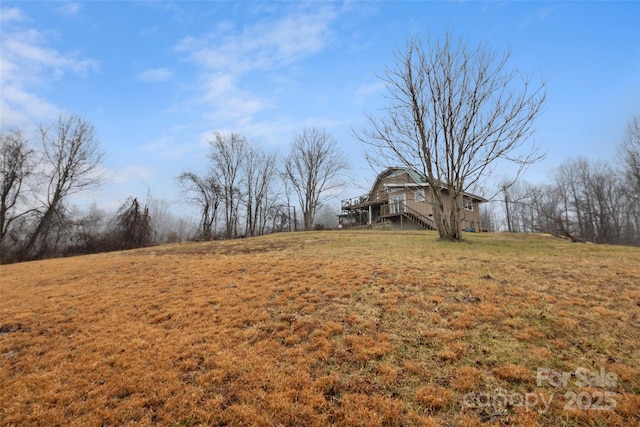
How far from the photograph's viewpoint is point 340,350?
3.82 meters

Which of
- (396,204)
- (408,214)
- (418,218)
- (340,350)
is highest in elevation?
(396,204)

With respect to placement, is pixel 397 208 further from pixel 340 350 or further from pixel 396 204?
pixel 340 350

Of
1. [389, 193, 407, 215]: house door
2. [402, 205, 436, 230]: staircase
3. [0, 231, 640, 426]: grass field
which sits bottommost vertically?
[0, 231, 640, 426]: grass field

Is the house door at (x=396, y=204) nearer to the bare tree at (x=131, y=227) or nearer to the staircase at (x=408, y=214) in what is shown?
the staircase at (x=408, y=214)

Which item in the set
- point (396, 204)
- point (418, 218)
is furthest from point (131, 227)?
point (418, 218)

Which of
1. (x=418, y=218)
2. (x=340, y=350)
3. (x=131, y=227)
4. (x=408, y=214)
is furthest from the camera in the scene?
(x=408, y=214)

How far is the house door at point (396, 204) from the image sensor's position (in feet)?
84.6

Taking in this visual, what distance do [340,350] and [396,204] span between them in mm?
23818

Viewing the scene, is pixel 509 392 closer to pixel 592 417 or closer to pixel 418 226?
pixel 592 417

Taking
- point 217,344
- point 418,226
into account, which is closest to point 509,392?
point 217,344

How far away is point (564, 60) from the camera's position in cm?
1067

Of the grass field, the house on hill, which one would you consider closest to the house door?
the house on hill

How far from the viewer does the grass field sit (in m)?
2.77

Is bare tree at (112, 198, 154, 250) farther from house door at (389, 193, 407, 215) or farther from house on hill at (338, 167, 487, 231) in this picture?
house door at (389, 193, 407, 215)
